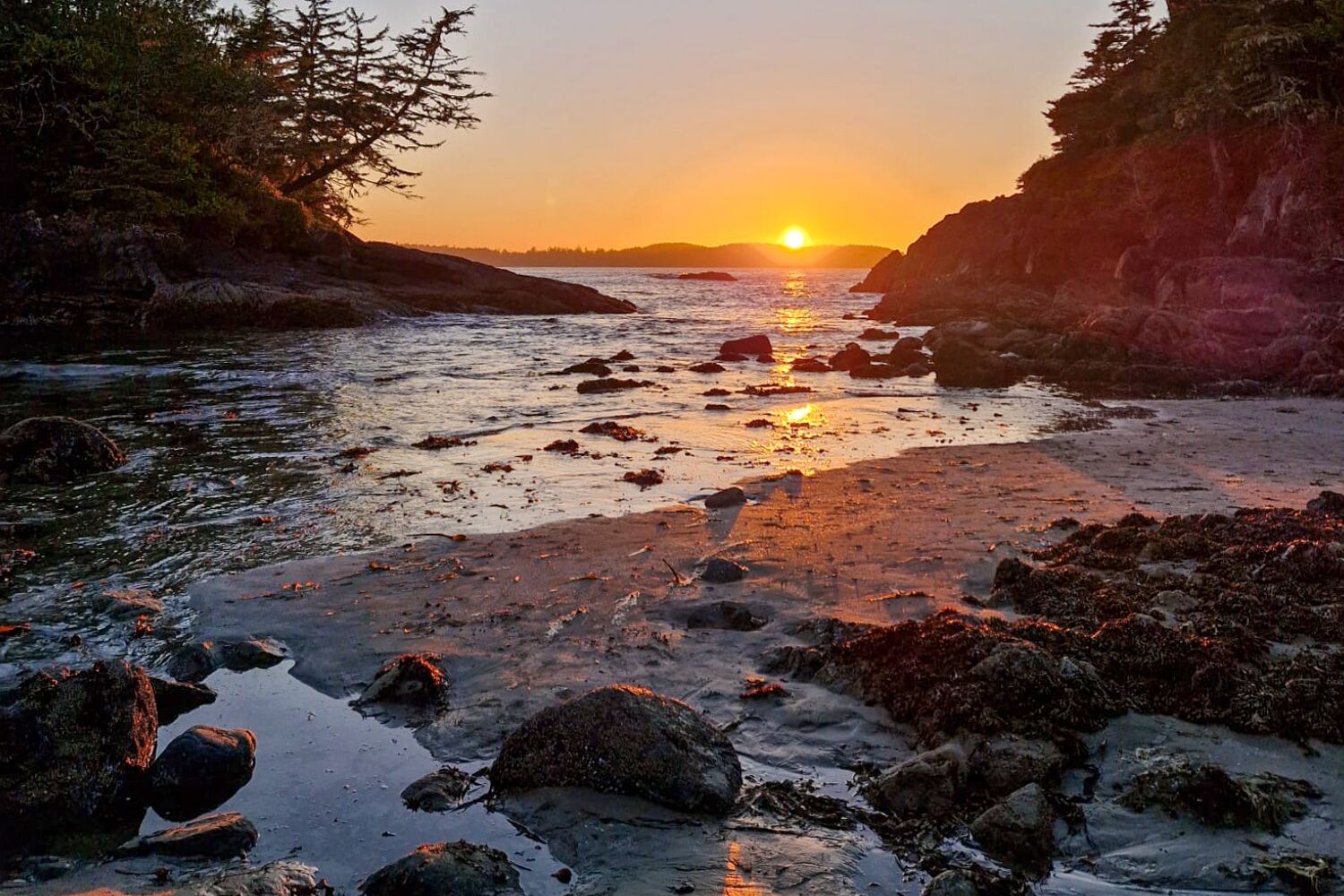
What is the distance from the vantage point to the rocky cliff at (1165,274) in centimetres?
2128

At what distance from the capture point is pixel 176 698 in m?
4.86

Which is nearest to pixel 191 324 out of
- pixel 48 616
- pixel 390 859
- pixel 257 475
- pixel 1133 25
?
pixel 257 475

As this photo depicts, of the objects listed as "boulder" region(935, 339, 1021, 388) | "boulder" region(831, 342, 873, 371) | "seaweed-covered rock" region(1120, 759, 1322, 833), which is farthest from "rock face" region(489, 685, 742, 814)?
"boulder" region(831, 342, 873, 371)

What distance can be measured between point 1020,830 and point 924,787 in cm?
48

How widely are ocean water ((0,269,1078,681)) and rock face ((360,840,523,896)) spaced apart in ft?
10.5

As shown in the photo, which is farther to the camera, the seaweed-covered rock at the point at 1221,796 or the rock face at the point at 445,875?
the seaweed-covered rock at the point at 1221,796

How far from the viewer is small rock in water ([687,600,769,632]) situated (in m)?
6.00

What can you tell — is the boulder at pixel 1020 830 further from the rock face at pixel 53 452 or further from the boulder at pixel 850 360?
the boulder at pixel 850 360

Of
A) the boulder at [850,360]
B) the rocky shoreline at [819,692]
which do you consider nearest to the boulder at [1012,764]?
the rocky shoreline at [819,692]

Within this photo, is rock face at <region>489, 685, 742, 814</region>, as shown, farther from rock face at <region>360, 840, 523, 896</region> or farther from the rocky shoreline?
rock face at <region>360, 840, 523, 896</region>

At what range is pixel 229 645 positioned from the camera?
5598 mm

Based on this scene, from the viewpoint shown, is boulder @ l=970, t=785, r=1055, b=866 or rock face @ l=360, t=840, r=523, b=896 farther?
boulder @ l=970, t=785, r=1055, b=866

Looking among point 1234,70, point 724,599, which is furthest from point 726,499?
point 1234,70

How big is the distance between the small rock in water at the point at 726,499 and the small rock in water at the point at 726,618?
2.97 m
